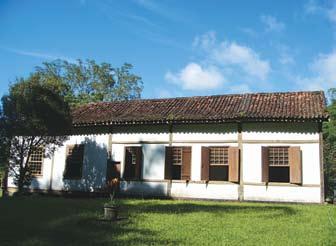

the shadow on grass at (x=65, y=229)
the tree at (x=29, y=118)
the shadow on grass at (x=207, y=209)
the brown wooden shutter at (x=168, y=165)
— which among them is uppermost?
the tree at (x=29, y=118)

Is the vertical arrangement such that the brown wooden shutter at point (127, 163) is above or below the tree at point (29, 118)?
below

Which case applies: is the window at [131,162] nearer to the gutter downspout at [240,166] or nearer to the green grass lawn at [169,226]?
the gutter downspout at [240,166]

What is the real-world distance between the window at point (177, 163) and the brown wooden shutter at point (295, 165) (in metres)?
4.86

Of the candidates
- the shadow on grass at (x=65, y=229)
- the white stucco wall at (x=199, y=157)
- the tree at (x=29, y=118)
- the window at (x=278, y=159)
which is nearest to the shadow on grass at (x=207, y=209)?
the shadow on grass at (x=65, y=229)

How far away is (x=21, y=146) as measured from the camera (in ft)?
66.6

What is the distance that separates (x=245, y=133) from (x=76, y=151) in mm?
8819

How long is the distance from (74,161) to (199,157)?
270 inches

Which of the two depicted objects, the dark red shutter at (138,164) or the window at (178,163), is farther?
the dark red shutter at (138,164)

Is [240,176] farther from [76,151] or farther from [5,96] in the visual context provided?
[5,96]

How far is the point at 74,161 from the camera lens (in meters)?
23.1

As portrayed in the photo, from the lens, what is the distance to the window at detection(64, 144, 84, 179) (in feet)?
75.4

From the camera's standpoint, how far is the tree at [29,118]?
19.4 m

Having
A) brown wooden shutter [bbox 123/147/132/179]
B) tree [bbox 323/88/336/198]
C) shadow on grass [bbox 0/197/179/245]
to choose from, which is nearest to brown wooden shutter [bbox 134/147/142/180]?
brown wooden shutter [bbox 123/147/132/179]

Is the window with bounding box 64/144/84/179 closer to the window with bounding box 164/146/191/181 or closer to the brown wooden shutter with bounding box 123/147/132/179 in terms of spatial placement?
the brown wooden shutter with bounding box 123/147/132/179
